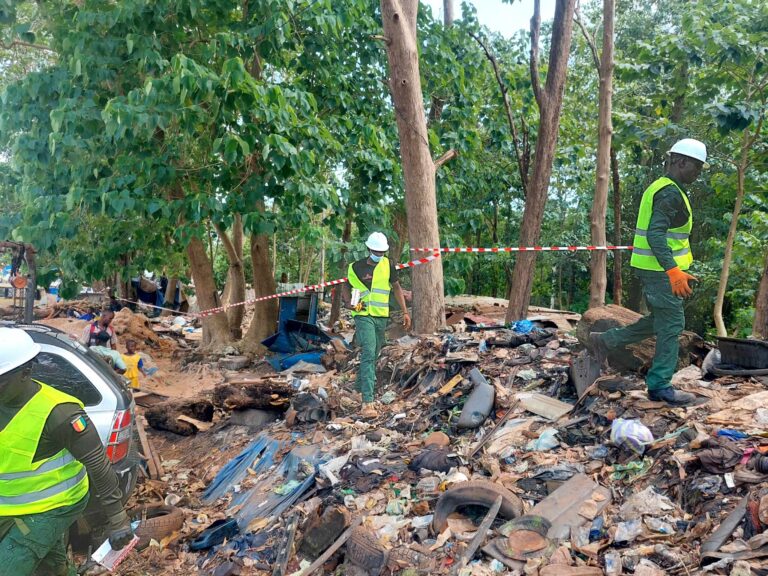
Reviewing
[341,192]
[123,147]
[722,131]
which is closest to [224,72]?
[123,147]

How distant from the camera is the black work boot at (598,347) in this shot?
5.43 metres

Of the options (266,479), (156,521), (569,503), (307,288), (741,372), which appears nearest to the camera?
(569,503)

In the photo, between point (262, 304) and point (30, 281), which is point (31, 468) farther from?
point (262, 304)

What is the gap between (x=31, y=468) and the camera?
275 cm

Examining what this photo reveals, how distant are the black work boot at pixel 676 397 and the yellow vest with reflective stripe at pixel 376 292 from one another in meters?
3.30

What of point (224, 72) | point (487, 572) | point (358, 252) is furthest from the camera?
point (358, 252)

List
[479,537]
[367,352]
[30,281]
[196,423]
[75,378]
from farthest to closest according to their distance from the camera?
1. [30,281]
2. [196,423]
3. [367,352]
4. [75,378]
5. [479,537]

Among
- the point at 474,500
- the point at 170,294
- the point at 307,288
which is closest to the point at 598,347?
the point at 474,500

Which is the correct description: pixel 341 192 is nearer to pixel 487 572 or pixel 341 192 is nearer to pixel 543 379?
pixel 543 379

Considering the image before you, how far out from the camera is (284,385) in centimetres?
783

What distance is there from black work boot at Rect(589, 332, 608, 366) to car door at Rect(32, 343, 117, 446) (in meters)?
3.97

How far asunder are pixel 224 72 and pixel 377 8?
4.69 m

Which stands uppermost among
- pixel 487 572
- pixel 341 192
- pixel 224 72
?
pixel 224 72

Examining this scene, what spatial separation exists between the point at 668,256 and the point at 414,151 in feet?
15.5
